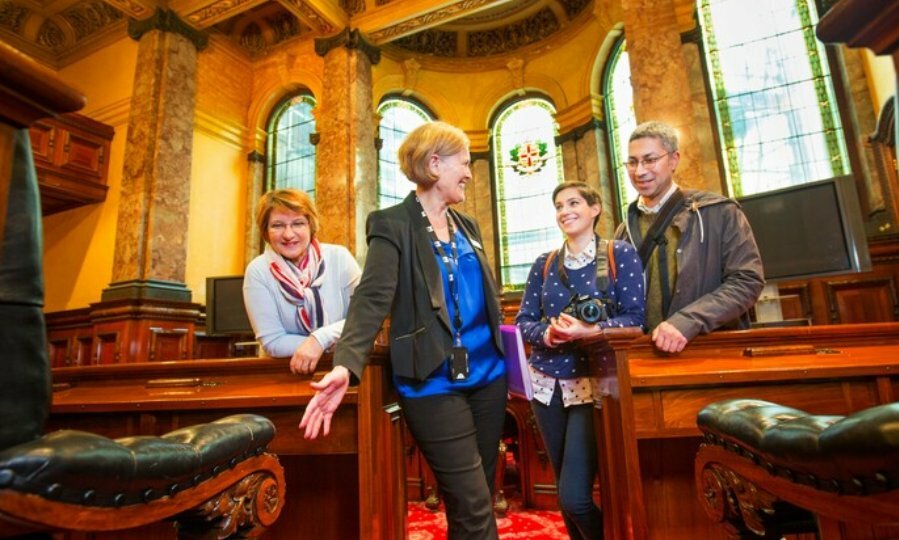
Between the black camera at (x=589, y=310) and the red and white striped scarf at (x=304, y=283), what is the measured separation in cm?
101

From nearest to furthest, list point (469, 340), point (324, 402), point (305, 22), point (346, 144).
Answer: point (324, 402) → point (469, 340) → point (346, 144) → point (305, 22)

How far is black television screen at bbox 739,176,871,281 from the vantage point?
4.46 meters

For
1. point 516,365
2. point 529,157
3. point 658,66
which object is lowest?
point 516,365

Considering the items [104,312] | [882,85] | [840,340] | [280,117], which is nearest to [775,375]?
[840,340]

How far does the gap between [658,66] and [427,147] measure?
4.34 metres

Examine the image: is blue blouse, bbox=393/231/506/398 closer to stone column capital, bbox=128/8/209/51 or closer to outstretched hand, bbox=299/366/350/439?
outstretched hand, bbox=299/366/350/439

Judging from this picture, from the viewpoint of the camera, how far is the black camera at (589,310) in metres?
1.80

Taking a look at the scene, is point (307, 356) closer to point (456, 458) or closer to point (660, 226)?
point (456, 458)

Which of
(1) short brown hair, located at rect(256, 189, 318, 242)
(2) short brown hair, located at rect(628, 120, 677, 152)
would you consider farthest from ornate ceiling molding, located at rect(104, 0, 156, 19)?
(2) short brown hair, located at rect(628, 120, 677, 152)

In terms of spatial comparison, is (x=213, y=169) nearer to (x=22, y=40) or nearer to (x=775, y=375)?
(x=22, y=40)

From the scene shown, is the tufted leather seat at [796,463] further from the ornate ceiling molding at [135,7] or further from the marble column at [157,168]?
the ornate ceiling molding at [135,7]

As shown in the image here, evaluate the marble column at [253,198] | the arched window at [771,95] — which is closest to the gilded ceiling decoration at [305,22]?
the marble column at [253,198]

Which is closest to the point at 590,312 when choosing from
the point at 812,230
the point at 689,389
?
the point at 689,389

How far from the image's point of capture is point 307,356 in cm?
184
